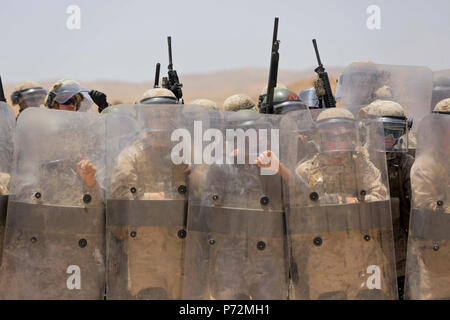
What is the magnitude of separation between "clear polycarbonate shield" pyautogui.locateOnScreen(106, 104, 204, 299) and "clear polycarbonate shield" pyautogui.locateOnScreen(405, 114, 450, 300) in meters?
1.88

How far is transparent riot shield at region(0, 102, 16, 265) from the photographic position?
5371 mm

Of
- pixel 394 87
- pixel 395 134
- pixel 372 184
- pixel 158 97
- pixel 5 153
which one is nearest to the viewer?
pixel 372 184

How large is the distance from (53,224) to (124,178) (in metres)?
0.70

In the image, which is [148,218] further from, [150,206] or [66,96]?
[66,96]

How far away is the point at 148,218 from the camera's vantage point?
521cm

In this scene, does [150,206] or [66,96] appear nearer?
[150,206]

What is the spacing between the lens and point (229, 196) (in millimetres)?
5156

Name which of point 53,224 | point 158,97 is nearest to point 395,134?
point 158,97

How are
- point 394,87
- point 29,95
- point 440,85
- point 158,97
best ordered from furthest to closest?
point 29,95 < point 440,85 < point 394,87 < point 158,97

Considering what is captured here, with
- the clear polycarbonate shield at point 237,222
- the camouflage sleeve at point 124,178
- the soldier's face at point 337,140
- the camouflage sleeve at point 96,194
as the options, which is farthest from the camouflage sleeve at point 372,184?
the camouflage sleeve at point 96,194

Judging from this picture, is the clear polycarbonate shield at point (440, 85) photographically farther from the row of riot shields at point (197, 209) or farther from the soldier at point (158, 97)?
the soldier at point (158, 97)

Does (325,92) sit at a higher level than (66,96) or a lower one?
higher

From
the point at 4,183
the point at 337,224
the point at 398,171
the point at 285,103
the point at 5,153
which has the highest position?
the point at 285,103

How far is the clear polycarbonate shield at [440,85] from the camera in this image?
7.83 metres
